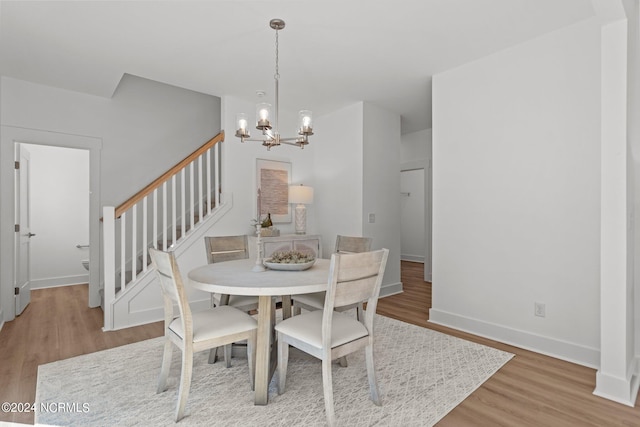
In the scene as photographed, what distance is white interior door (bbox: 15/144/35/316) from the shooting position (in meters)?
3.62

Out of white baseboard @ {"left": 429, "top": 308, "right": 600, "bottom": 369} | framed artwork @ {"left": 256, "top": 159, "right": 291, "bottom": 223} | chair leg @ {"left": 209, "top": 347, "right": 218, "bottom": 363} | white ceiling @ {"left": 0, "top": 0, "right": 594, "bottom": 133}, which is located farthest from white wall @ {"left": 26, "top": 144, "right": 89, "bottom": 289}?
white baseboard @ {"left": 429, "top": 308, "right": 600, "bottom": 369}

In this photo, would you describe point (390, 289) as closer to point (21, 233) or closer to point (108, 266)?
point (108, 266)

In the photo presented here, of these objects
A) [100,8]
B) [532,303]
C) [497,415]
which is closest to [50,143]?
[100,8]

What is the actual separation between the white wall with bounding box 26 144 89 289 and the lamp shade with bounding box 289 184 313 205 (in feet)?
12.0

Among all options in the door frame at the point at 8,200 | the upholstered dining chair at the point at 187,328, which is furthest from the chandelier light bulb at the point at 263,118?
the door frame at the point at 8,200

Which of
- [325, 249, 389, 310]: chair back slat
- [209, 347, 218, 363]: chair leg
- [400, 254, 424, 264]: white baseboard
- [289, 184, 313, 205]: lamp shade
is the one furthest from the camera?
[400, 254, 424, 264]: white baseboard

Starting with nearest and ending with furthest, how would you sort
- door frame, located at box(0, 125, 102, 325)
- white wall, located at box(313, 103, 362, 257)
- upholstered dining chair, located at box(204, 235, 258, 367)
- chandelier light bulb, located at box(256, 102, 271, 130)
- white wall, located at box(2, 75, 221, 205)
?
chandelier light bulb, located at box(256, 102, 271, 130), upholstered dining chair, located at box(204, 235, 258, 367), door frame, located at box(0, 125, 102, 325), white wall, located at box(2, 75, 221, 205), white wall, located at box(313, 103, 362, 257)

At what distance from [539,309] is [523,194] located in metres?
0.97

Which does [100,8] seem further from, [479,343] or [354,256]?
[479,343]

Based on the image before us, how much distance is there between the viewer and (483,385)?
2135mm

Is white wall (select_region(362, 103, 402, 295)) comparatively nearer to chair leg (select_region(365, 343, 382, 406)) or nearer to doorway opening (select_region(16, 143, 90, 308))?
chair leg (select_region(365, 343, 382, 406))

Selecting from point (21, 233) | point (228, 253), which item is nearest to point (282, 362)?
point (228, 253)

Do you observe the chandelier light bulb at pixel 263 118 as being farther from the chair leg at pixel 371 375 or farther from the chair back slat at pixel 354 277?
the chair leg at pixel 371 375

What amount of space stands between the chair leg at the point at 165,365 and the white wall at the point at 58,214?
4348 mm
